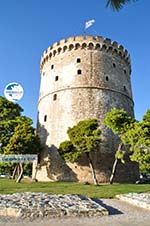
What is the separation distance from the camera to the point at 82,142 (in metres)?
21.0

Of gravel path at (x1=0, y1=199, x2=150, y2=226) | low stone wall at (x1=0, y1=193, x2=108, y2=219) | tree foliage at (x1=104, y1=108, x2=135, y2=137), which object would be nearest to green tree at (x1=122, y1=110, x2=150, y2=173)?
tree foliage at (x1=104, y1=108, x2=135, y2=137)

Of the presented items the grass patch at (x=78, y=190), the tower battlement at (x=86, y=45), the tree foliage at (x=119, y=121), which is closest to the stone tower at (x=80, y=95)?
the tower battlement at (x=86, y=45)

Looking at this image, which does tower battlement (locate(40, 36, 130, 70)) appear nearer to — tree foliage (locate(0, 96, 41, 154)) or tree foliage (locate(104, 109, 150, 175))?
tree foliage (locate(0, 96, 41, 154))

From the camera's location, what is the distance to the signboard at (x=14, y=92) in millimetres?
23859

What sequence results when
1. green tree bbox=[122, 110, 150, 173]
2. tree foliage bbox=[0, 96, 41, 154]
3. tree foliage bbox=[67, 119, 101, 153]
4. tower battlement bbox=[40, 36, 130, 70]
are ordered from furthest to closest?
tower battlement bbox=[40, 36, 130, 70], tree foliage bbox=[0, 96, 41, 154], tree foliage bbox=[67, 119, 101, 153], green tree bbox=[122, 110, 150, 173]

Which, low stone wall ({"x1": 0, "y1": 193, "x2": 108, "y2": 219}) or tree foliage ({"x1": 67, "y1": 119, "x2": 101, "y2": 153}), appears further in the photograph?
tree foliage ({"x1": 67, "y1": 119, "x2": 101, "y2": 153})

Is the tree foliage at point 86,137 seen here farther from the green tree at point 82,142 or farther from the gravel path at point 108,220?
the gravel path at point 108,220

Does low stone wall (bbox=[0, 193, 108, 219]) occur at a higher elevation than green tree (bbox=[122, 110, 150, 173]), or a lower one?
lower

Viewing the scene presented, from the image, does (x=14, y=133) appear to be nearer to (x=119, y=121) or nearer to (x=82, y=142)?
(x=82, y=142)

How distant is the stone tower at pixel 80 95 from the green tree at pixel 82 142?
1834 millimetres

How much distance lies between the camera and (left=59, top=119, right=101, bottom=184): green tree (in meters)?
20.8

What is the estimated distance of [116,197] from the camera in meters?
11.6

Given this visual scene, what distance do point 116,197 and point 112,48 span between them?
19.3m

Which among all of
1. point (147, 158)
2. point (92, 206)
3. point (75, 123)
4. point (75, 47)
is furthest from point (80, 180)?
point (92, 206)
